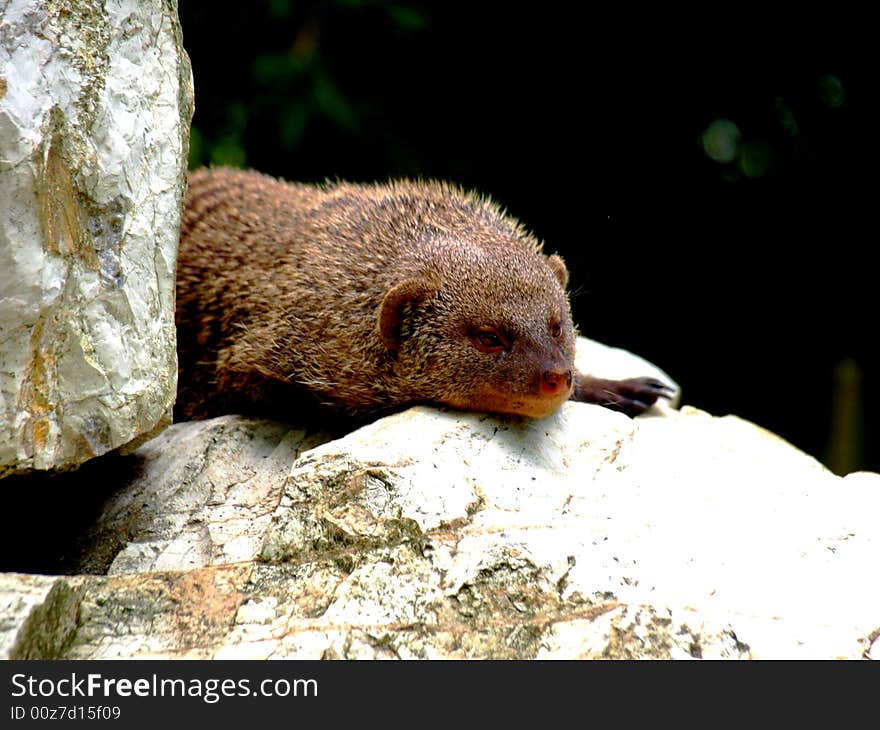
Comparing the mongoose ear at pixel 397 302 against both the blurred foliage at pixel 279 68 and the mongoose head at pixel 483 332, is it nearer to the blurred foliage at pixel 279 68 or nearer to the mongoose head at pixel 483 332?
the mongoose head at pixel 483 332

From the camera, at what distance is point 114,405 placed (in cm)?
294

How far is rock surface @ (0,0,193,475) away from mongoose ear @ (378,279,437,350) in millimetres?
Result: 792

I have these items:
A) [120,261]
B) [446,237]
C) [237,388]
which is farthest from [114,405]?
[446,237]

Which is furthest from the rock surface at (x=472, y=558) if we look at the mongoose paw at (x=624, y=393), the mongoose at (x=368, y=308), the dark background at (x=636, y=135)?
the dark background at (x=636, y=135)

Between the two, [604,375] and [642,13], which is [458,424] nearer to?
[604,375]

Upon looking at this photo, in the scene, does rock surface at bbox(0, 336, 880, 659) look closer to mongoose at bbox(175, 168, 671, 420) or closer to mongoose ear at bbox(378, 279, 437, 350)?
mongoose at bbox(175, 168, 671, 420)

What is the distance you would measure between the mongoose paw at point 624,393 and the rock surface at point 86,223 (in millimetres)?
1794

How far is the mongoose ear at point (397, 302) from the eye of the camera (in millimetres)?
3703

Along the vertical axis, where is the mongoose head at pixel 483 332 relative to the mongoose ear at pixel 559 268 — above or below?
below

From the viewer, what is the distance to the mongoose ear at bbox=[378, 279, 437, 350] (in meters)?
3.70

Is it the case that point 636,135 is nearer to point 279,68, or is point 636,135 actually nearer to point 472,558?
point 279,68

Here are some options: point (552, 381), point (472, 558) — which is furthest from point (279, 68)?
point (472, 558)

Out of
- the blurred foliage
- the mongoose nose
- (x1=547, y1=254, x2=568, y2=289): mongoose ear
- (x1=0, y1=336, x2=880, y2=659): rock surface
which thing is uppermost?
the blurred foliage

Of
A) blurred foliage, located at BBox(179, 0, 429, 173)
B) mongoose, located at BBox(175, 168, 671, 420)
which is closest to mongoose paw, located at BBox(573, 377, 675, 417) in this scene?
mongoose, located at BBox(175, 168, 671, 420)
